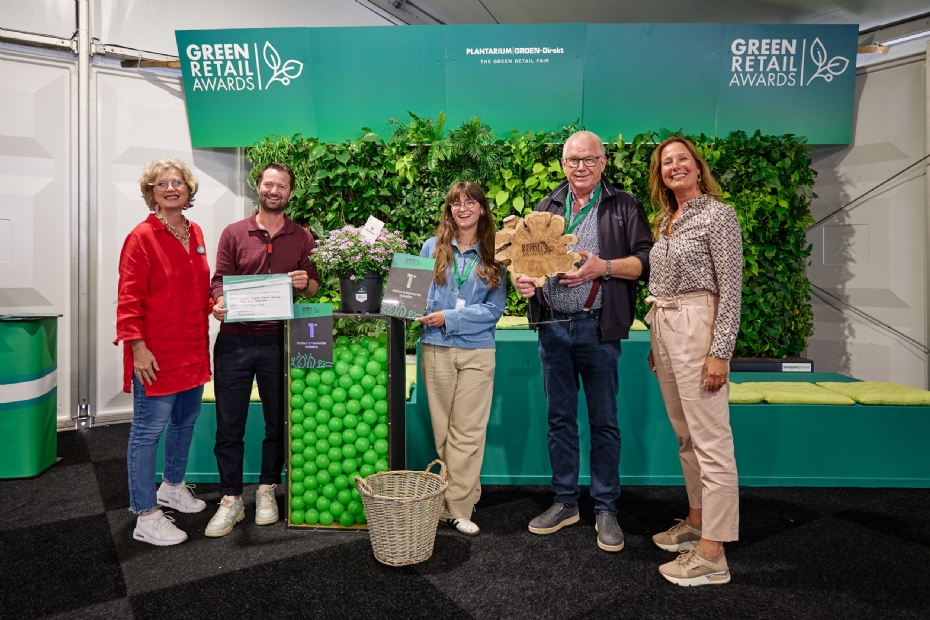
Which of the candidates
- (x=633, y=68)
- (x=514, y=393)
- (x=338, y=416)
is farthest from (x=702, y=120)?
(x=338, y=416)

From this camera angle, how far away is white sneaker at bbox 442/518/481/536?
260cm

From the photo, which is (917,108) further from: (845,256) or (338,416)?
(338,416)

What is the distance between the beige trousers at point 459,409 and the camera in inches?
103

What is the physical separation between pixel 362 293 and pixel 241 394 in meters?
0.77

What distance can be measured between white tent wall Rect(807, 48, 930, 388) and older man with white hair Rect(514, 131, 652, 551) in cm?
335

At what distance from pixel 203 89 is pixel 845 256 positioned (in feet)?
18.3

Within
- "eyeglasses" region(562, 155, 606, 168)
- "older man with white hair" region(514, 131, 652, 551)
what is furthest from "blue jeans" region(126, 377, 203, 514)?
"eyeglasses" region(562, 155, 606, 168)

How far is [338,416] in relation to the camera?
262cm

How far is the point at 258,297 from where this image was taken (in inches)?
98.2

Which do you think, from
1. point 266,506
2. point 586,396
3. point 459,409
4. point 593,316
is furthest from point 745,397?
point 266,506

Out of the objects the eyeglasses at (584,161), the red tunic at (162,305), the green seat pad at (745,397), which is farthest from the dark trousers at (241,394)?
the green seat pad at (745,397)

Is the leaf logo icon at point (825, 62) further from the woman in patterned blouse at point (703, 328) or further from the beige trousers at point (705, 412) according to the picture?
the beige trousers at point (705, 412)

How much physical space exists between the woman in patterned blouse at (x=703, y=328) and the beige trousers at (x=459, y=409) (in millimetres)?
828

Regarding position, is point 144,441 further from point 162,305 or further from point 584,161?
point 584,161
